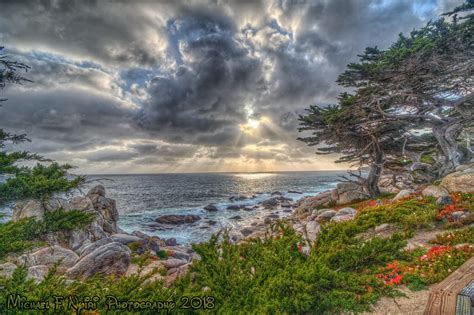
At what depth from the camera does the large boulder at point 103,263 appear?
923cm

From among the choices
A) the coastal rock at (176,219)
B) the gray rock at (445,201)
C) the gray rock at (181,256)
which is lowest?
the coastal rock at (176,219)

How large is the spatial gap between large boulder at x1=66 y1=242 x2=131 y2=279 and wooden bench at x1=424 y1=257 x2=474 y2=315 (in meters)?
10.0

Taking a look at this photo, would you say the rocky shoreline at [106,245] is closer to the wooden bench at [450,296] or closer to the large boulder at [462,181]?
the large boulder at [462,181]

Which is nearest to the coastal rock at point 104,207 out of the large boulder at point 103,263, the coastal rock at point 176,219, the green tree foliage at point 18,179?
the large boulder at point 103,263

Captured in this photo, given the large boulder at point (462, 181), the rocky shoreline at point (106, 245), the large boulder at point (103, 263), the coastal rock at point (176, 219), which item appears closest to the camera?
the rocky shoreline at point (106, 245)

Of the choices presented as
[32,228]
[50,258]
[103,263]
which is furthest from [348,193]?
[32,228]

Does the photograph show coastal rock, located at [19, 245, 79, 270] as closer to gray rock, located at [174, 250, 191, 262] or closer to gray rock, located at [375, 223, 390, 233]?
gray rock, located at [174, 250, 191, 262]

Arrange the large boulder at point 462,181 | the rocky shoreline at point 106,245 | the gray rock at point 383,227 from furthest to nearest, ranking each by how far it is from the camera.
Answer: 1. the large boulder at point 462,181
2. the gray rock at point 383,227
3. the rocky shoreline at point 106,245

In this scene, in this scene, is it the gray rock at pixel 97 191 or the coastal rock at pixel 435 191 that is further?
the gray rock at pixel 97 191

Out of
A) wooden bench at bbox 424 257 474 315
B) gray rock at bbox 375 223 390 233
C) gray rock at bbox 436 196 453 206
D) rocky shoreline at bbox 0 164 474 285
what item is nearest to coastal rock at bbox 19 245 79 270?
rocky shoreline at bbox 0 164 474 285

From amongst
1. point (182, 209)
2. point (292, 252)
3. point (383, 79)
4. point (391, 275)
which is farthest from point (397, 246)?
point (182, 209)

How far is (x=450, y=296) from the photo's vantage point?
318 centimetres

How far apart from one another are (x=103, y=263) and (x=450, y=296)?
11378mm

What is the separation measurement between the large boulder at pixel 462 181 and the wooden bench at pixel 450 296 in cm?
1050
